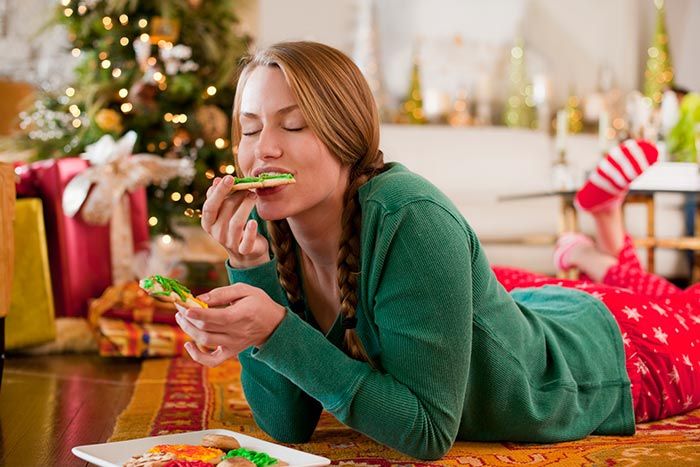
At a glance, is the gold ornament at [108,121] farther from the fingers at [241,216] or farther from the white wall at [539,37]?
the fingers at [241,216]

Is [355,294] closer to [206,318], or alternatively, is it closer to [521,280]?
[206,318]

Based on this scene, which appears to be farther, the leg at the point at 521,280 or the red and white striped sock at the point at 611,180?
the red and white striped sock at the point at 611,180

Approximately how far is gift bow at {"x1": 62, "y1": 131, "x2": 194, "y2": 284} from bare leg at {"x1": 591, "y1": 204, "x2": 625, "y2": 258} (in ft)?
5.00

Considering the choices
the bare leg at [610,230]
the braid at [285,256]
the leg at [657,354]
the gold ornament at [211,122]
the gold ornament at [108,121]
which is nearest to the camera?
the braid at [285,256]

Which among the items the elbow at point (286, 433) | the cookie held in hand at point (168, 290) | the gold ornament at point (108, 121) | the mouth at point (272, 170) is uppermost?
the gold ornament at point (108, 121)

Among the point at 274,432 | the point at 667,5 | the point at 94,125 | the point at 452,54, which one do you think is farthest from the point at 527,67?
the point at 274,432

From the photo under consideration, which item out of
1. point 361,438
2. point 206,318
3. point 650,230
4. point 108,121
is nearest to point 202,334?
point 206,318

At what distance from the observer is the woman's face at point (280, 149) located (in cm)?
137

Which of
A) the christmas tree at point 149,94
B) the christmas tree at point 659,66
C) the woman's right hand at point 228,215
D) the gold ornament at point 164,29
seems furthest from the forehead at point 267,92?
the christmas tree at point 659,66

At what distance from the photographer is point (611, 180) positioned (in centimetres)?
278

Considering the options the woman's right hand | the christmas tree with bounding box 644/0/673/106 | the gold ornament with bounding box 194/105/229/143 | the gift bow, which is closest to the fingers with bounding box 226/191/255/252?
the woman's right hand

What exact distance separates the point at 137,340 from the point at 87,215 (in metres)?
0.51

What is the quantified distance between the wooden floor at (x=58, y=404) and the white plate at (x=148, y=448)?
0.53ft

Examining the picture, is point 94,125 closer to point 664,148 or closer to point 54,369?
point 54,369
